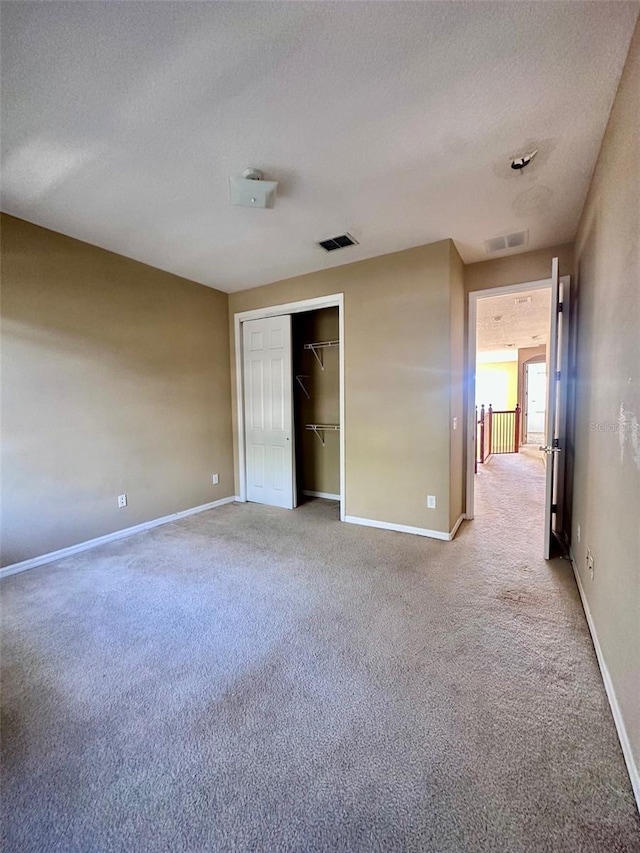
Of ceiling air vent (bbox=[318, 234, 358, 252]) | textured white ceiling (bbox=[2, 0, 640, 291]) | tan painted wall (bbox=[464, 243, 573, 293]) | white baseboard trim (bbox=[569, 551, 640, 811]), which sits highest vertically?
ceiling air vent (bbox=[318, 234, 358, 252])

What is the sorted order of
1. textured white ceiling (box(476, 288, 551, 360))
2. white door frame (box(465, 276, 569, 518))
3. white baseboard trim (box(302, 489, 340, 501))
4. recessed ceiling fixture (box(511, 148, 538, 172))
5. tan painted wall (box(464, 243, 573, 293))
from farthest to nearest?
textured white ceiling (box(476, 288, 551, 360))
white baseboard trim (box(302, 489, 340, 501))
white door frame (box(465, 276, 569, 518))
tan painted wall (box(464, 243, 573, 293))
recessed ceiling fixture (box(511, 148, 538, 172))

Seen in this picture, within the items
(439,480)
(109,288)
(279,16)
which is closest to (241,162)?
(279,16)

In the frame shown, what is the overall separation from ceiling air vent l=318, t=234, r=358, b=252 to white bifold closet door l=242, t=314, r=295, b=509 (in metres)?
1.08

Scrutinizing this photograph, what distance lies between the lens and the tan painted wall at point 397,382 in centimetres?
327

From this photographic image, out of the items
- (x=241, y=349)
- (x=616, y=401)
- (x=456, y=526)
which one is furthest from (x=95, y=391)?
(x=616, y=401)

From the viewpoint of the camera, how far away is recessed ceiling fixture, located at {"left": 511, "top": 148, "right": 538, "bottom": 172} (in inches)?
81.5

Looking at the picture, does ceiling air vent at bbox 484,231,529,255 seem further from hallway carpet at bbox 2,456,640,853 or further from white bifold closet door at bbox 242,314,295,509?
hallway carpet at bbox 2,456,640,853

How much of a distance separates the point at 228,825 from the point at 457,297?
3.81 metres

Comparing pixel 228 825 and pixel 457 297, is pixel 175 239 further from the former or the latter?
pixel 228 825

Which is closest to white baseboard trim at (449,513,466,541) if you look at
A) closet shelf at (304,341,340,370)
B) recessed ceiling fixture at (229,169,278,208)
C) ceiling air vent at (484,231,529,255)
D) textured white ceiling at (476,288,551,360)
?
textured white ceiling at (476,288,551,360)

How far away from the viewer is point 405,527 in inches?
138

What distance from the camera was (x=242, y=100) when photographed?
170cm

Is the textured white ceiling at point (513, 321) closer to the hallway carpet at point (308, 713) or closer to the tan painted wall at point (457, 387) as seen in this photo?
the tan painted wall at point (457, 387)

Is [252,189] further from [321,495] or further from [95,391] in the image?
[321,495]
